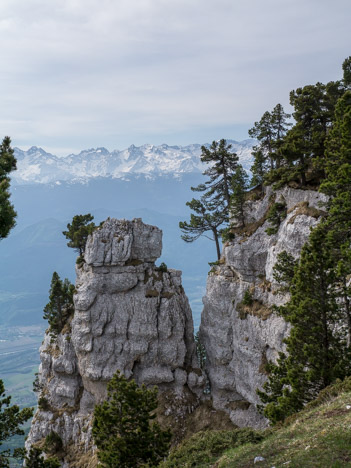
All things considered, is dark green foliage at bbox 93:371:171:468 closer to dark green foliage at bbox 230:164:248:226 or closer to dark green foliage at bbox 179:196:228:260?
dark green foliage at bbox 230:164:248:226

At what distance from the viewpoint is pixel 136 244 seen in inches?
2039

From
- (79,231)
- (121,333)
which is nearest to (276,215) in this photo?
(121,333)

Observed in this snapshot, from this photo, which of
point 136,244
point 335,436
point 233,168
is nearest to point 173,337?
point 136,244

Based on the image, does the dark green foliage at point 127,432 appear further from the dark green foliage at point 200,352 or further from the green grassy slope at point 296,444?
the dark green foliage at point 200,352

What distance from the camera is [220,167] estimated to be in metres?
51.0

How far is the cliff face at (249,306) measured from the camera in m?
37.3

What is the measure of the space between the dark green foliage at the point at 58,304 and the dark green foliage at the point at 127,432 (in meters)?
35.4

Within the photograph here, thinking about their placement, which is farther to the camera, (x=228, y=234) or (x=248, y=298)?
(x=228, y=234)

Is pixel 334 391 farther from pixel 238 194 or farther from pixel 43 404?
pixel 43 404

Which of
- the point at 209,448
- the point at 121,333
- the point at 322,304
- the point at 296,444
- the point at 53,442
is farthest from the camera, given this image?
the point at 121,333

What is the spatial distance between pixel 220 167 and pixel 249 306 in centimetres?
2150

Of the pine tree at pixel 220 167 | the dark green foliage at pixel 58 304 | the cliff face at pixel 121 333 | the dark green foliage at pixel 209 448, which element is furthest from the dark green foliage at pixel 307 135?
the dark green foliage at pixel 58 304

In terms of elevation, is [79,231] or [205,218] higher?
[205,218]

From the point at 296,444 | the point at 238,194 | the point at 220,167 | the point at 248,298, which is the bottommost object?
the point at 296,444
